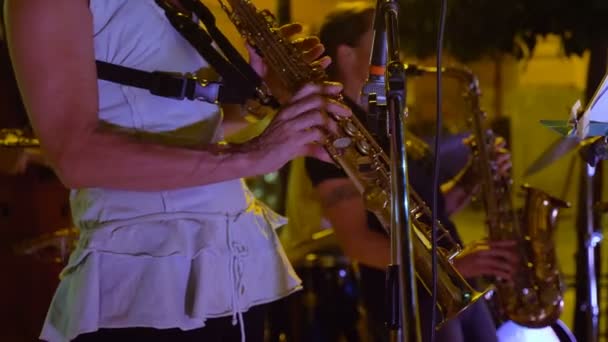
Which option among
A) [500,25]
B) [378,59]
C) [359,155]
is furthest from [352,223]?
[500,25]

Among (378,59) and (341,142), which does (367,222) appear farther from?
(378,59)

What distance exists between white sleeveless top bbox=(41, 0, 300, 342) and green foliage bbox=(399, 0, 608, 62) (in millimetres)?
2230

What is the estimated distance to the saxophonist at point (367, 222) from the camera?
2408 millimetres

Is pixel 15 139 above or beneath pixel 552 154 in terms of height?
above

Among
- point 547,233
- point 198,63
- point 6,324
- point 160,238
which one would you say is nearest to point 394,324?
point 160,238

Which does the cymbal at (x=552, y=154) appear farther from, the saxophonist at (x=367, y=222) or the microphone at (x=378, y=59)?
the microphone at (x=378, y=59)

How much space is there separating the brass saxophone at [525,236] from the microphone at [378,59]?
4.91ft

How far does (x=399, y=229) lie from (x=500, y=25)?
2.67 m

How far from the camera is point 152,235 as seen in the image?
4.71 ft

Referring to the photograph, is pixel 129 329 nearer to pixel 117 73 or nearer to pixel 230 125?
pixel 117 73

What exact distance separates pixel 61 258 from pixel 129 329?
2.49 feet

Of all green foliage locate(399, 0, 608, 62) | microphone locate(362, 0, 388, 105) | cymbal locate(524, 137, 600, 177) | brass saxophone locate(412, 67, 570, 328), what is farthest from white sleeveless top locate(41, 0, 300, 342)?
green foliage locate(399, 0, 608, 62)

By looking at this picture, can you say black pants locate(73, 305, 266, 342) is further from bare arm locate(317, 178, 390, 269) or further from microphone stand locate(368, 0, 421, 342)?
bare arm locate(317, 178, 390, 269)

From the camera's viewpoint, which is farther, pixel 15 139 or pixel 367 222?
pixel 367 222
